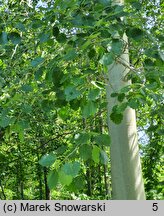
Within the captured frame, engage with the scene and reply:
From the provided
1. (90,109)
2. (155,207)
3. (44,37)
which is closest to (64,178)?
(90,109)

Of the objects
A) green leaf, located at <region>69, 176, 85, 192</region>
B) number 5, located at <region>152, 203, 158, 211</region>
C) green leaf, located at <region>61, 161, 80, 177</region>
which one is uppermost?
green leaf, located at <region>61, 161, 80, 177</region>

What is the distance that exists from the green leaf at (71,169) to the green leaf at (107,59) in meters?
0.33

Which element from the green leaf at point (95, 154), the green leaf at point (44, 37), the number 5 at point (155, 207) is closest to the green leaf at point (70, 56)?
the green leaf at point (44, 37)

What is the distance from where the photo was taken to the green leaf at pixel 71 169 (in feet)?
3.15

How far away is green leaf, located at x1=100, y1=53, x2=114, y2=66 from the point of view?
1108 mm

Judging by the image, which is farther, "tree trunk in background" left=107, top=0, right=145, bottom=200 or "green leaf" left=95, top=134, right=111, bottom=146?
"tree trunk in background" left=107, top=0, right=145, bottom=200

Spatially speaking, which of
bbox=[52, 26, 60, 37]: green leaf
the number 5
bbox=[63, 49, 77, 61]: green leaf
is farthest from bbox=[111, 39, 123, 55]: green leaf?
the number 5

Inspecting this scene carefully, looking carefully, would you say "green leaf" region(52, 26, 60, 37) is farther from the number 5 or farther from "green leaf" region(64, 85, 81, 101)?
the number 5

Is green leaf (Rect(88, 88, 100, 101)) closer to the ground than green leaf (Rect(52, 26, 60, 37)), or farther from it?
closer to the ground

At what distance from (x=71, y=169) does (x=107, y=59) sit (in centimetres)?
37

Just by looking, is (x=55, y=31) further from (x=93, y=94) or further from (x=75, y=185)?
(x=75, y=185)

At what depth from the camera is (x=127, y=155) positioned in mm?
1443

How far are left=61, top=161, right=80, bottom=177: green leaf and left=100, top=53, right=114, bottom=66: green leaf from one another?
0.33 meters

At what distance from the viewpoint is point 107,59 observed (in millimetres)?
1117
